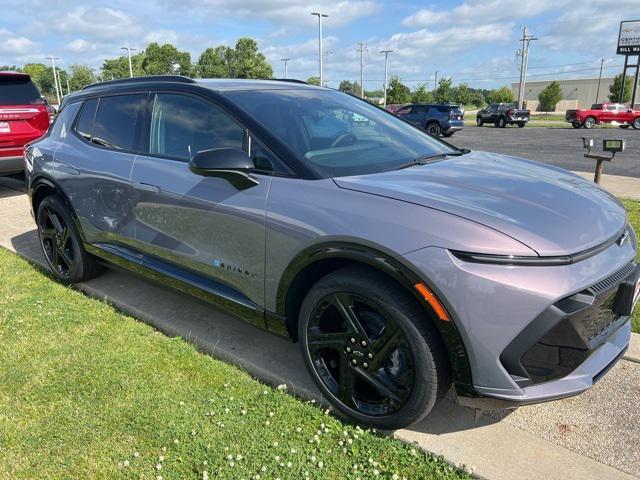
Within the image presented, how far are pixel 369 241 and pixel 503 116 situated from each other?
35992mm

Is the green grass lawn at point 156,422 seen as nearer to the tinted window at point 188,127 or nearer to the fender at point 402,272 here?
the fender at point 402,272

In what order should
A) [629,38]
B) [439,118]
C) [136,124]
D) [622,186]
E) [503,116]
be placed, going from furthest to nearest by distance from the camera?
[629,38] < [503,116] < [439,118] < [622,186] < [136,124]

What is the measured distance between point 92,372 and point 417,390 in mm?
1974

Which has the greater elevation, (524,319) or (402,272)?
(402,272)

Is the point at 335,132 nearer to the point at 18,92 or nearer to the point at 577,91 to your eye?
the point at 18,92

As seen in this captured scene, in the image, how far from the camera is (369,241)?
2.24 meters

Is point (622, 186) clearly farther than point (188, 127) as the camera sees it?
Yes

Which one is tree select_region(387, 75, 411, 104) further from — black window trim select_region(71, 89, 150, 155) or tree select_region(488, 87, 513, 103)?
black window trim select_region(71, 89, 150, 155)

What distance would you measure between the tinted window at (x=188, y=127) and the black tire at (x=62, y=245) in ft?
4.57

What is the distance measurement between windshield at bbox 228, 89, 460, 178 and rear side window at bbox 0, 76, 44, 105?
646 centimetres

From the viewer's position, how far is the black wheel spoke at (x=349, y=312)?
2.41 meters

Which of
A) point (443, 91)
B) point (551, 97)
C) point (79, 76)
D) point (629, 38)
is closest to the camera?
point (629, 38)

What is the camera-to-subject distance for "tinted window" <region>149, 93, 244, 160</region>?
117 inches

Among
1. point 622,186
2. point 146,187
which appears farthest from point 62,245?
point 622,186
